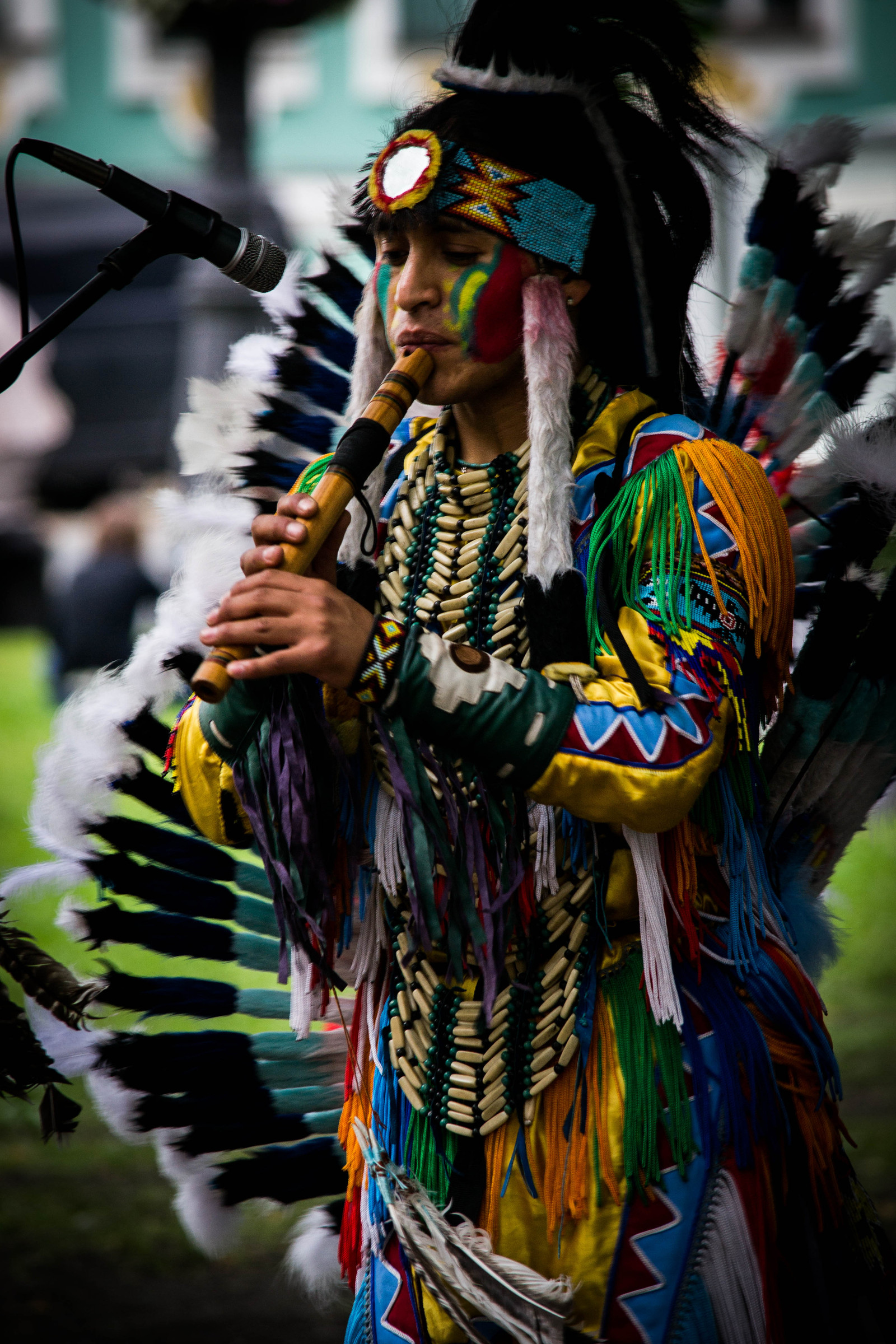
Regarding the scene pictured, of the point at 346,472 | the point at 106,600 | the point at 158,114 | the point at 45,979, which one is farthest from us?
the point at 158,114

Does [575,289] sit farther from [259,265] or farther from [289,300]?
[289,300]

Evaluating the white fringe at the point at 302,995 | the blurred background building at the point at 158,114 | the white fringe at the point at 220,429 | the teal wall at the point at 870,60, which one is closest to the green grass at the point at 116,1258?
the white fringe at the point at 302,995

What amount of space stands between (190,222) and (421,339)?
1.07 ft

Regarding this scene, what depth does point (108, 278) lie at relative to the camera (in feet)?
5.76

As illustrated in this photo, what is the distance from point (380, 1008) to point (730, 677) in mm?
688

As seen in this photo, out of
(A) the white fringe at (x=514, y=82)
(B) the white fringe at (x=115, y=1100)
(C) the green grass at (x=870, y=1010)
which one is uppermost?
(A) the white fringe at (x=514, y=82)

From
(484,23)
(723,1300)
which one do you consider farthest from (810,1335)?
(484,23)

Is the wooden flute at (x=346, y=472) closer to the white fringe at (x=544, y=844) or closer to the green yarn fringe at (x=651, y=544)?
the green yarn fringe at (x=651, y=544)

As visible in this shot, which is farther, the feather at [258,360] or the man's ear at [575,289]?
the feather at [258,360]

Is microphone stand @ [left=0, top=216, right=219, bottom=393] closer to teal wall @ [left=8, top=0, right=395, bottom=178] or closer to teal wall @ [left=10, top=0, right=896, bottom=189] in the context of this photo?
teal wall @ [left=10, top=0, right=896, bottom=189]

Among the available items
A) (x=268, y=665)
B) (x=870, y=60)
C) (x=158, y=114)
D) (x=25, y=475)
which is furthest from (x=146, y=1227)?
(x=870, y=60)

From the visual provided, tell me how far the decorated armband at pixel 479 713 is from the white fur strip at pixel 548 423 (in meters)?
0.23

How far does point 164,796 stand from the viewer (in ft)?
7.32

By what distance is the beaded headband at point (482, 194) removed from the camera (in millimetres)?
1767
